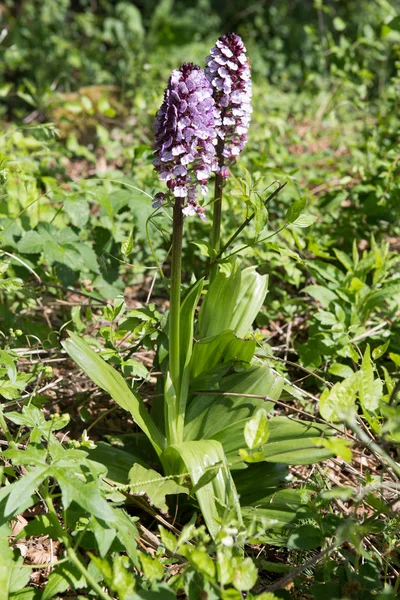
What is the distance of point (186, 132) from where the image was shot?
6.08 feet

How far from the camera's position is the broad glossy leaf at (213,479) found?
188 centimetres

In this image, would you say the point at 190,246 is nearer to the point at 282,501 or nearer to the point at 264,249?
the point at 264,249

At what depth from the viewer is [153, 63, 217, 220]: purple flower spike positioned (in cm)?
183

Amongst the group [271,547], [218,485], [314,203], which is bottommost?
[271,547]

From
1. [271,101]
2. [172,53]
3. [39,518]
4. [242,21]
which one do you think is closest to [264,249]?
[39,518]

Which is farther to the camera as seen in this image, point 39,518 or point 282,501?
point 282,501

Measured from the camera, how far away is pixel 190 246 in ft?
10.9

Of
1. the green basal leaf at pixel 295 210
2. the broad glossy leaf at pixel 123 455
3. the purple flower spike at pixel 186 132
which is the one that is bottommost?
the broad glossy leaf at pixel 123 455

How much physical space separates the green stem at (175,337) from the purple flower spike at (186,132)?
0.26 feet

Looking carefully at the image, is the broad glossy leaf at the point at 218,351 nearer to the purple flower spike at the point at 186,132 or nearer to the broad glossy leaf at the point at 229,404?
the broad glossy leaf at the point at 229,404

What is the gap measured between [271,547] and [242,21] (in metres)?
8.74

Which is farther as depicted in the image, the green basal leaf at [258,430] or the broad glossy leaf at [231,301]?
the broad glossy leaf at [231,301]

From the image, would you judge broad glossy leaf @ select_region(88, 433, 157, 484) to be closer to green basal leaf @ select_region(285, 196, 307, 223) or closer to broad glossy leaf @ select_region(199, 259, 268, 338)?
broad glossy leaf @ select_region(199, 259, 268, 338)

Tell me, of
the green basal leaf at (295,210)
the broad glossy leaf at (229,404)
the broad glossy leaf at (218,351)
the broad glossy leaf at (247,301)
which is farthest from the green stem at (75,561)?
the green basal leaf at (295,210)
